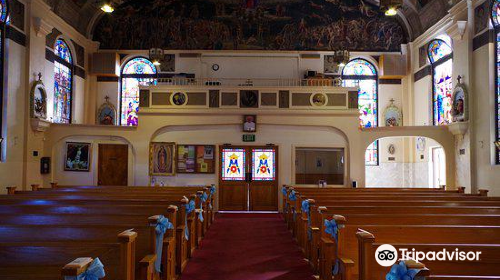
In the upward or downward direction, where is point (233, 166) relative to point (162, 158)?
downward

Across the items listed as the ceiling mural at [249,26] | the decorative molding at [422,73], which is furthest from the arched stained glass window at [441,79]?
the ceiling mural at [249,26]

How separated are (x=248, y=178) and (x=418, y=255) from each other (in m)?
11.3

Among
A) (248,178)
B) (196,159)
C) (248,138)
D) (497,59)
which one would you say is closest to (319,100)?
(248,138)

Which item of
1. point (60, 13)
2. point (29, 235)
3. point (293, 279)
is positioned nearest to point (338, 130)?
point (293, 279)

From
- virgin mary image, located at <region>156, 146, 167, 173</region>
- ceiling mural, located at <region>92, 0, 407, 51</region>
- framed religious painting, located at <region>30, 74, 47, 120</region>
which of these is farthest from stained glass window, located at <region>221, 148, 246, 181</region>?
framed religious painting, located at <region>30, 74, 47, 120</region>

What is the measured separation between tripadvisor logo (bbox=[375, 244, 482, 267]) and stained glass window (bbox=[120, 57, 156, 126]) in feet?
50.4

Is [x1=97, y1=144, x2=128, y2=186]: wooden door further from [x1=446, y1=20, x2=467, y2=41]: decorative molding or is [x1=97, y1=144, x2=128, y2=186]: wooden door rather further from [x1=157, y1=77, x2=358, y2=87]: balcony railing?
[x1=446, y1=20, x2=467, y2=41]: decorative molding

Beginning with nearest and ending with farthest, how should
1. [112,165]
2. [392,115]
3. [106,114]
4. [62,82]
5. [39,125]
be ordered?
[39,125] < [112,165] < [62,82] < [106,114] < [392,115]

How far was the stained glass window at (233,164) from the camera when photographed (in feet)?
47.7

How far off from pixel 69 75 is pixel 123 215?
12.3 meters

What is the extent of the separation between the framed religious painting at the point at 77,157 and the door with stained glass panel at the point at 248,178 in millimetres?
4714

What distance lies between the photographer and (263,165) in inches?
575

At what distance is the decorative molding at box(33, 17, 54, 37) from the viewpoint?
1234 cm

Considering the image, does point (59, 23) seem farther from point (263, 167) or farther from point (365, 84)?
point (365, 84)
